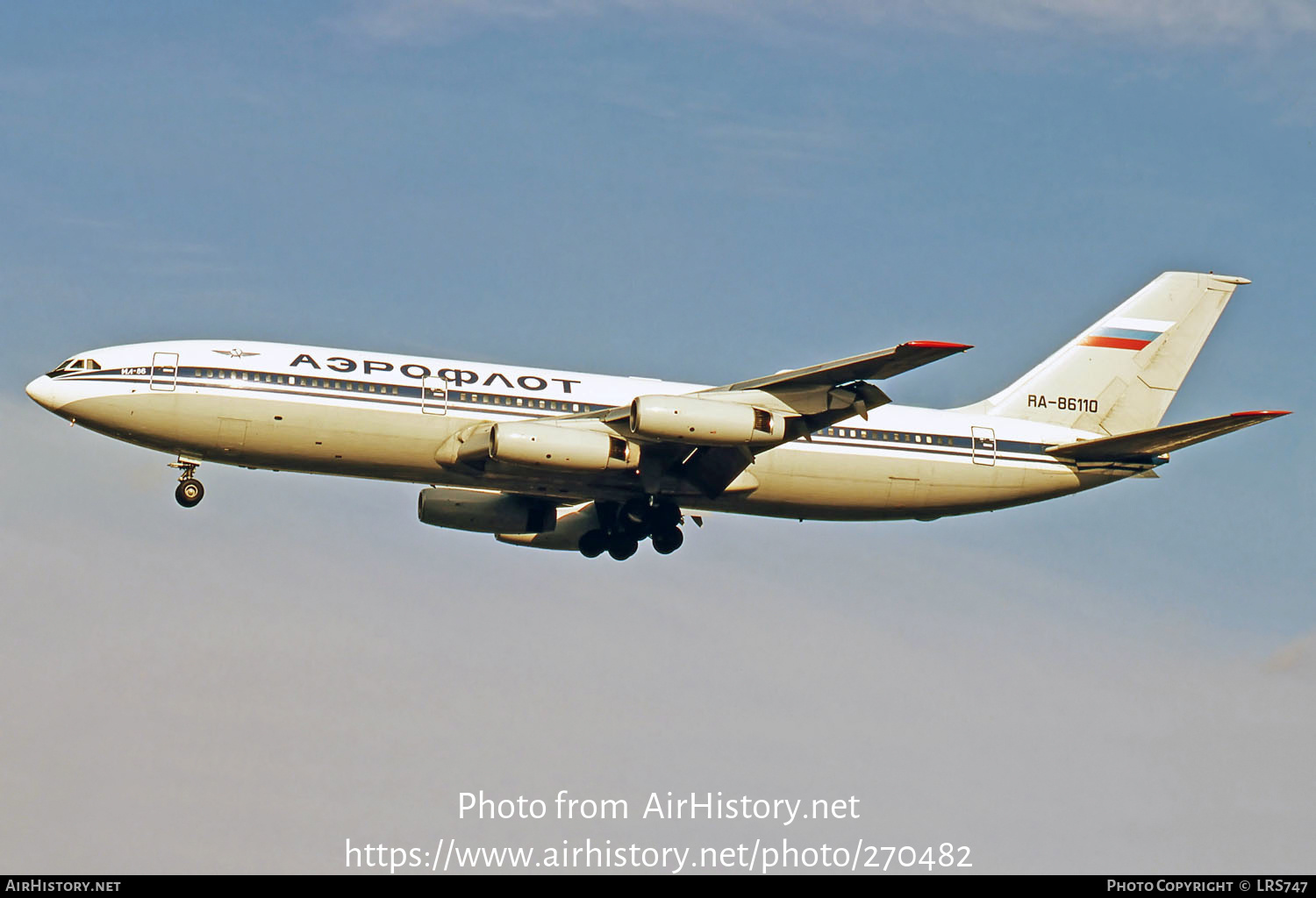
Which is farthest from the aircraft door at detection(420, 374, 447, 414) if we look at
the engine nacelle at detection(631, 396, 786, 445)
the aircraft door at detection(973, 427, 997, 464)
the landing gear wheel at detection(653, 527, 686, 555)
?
the aircraft door at detection(973, 427, 997, 464)

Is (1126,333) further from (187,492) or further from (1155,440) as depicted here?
(187,492)

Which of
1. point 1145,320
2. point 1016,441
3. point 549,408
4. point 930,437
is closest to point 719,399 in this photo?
point 549,408

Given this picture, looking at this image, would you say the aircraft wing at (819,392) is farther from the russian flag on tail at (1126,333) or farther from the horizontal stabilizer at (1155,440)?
the russian flag on tail at (1126,333)

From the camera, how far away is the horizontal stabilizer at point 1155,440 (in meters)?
40.6

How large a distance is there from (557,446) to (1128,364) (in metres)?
21.1

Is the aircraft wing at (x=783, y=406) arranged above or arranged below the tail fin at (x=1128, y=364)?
below

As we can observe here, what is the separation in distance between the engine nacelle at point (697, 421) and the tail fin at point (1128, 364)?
37.0 ft

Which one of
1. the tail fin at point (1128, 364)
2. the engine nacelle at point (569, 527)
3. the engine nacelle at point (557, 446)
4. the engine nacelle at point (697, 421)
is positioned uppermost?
the tail fin at point (1128, 364)

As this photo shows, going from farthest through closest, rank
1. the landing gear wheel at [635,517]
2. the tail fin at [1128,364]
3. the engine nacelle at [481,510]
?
the tail fin at [1128,364] < the engine nacelle at [481,510] < the landing gear wheel at [635,517]

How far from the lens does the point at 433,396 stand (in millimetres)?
40625

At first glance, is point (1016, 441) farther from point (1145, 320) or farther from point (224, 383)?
point (224, 383)

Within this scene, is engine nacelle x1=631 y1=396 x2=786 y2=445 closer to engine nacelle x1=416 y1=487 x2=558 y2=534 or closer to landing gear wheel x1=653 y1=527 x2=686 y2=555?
landing gear wheel x1=653 y1=527 x2=686 y2=555

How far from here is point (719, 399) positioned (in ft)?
132

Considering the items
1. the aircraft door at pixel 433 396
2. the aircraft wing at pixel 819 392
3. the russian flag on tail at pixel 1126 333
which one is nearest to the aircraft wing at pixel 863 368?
the aircraft wing at pixel 819 392
